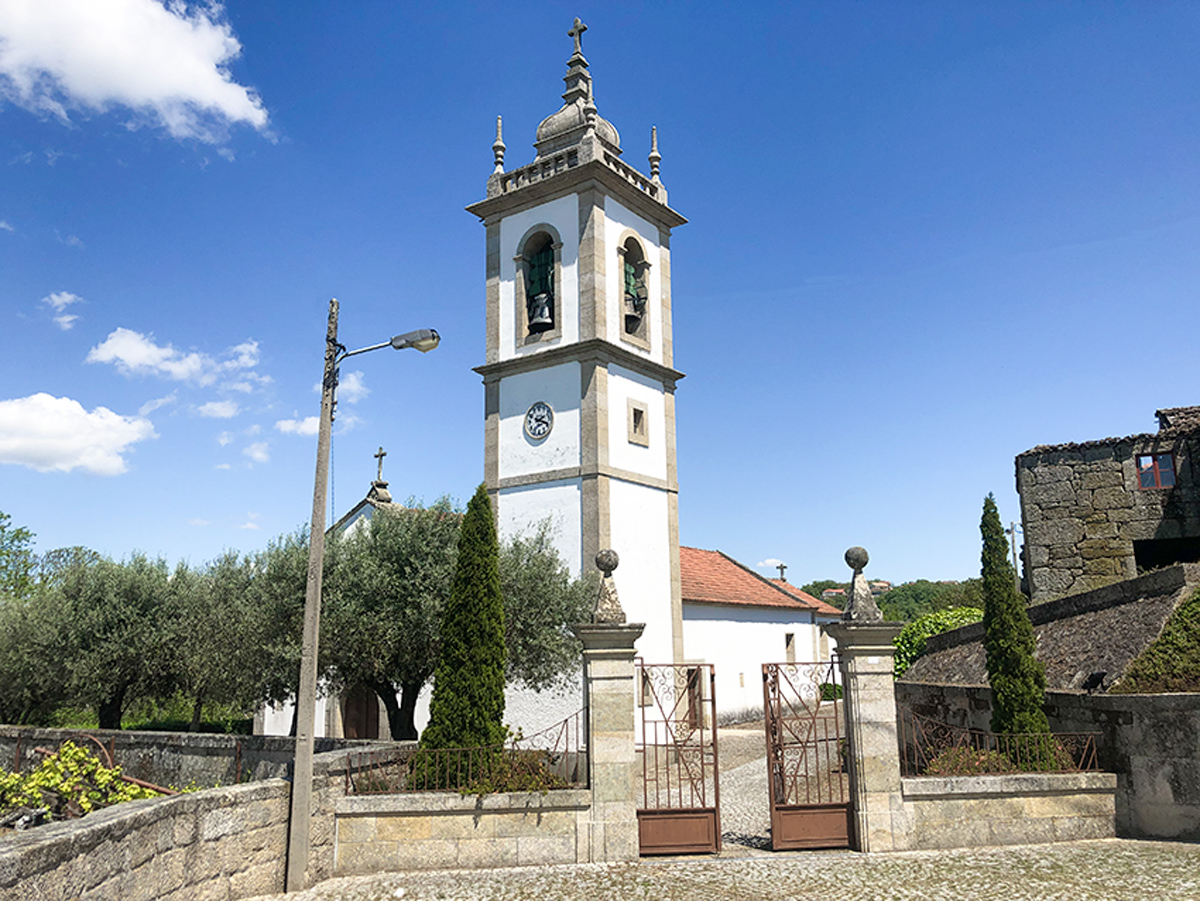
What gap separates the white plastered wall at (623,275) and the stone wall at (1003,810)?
1460 centimetres

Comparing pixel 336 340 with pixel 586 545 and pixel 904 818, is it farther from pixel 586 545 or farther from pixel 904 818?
pixel 586 545

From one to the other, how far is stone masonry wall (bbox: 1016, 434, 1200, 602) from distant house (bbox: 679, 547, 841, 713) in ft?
35.7

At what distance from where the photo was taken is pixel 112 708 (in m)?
20.0

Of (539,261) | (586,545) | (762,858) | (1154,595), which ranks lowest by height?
(762,858)

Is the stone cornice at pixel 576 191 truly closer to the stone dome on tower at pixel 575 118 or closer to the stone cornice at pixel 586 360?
the stone dome on tower at pixel 575 118

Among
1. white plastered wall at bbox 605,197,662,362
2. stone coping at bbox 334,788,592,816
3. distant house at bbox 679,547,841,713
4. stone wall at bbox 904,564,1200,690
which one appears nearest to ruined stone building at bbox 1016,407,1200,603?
stone wall at bbox 904,564,1200,690

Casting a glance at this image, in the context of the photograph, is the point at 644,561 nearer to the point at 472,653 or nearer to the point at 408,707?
the point at 408,707

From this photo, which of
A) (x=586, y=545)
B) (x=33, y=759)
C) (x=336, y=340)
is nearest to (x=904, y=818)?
(x=336, y=340)

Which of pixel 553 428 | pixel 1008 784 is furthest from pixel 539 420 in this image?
pixel 1008 784

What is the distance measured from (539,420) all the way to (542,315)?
2.95m

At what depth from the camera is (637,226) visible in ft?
79.4

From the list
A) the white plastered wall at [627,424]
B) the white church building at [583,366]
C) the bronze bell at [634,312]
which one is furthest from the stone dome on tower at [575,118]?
the white plastered wall at [627,424]

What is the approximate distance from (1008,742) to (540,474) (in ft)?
43.7

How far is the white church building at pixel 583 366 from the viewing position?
2111 centimetres
